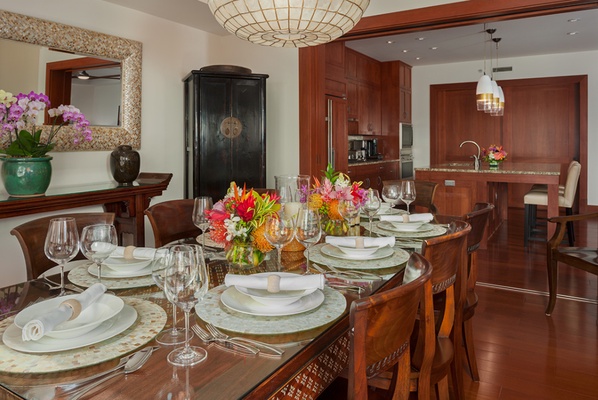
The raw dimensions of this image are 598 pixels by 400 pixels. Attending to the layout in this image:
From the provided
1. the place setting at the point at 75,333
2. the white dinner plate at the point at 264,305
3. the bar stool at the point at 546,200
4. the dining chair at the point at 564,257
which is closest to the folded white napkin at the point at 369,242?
the white dinner plate at the point at 264,305

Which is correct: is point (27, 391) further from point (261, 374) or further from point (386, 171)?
point (386, 171)

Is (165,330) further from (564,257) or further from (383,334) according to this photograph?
(564,257)

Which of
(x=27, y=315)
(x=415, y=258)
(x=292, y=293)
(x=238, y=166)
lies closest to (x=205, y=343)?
(x=292, y=293)

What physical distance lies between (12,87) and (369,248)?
2.87 metres

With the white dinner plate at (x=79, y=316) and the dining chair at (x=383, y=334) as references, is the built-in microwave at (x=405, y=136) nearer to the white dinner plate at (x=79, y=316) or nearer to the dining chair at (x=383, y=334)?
the dining chair at (x=383, y=334)

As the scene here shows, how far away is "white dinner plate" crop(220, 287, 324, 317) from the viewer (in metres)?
1.09

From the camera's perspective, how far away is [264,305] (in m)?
1.14

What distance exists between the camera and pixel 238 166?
4328 millimetres

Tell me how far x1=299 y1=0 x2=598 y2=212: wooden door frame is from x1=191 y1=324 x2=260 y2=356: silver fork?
350cm

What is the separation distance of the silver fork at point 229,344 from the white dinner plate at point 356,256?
2.52 feet

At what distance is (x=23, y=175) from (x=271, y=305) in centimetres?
237

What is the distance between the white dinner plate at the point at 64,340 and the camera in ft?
2.97

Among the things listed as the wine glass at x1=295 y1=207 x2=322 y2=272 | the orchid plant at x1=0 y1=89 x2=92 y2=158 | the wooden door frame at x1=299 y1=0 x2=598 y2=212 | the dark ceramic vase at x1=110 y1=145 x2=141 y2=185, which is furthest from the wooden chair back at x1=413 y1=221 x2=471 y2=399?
the dark ceramic vase at x1=110 y1=145 x2=141 y2=185

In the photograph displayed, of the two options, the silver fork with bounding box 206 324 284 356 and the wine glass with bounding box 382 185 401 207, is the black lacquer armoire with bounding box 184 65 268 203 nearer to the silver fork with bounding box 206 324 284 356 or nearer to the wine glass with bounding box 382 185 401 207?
the wine glass with bounding box 382 185 401 207
